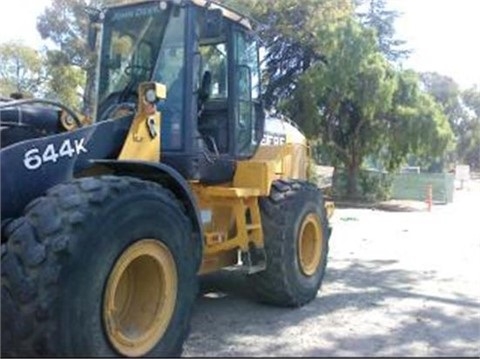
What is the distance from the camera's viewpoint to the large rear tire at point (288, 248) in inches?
277

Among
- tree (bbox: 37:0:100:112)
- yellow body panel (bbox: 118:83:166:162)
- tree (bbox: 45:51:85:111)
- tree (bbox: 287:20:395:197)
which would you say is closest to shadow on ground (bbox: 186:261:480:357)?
yellow body panel (bbox: 118:83:166:162)

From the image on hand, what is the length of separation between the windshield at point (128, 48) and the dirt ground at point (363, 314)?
2.31 m

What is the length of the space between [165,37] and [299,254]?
2713 millimetres

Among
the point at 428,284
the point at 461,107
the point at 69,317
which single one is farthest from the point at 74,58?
the point at 461,107

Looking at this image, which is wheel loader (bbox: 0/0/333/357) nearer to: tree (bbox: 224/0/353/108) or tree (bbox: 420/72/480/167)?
tree (bbox: 224/0/353/108)

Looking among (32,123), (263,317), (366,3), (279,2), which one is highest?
(366,3)

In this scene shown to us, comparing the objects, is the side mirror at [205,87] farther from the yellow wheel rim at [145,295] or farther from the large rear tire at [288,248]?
the yellow wheel rim at [145,295]

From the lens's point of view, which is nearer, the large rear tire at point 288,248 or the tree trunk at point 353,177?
the large rear tire at point 288,248

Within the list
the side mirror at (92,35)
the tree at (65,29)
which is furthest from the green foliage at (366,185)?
the side mirror at (92,35)

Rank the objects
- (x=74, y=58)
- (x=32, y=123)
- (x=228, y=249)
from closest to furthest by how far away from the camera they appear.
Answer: (x=32, y=123) < (x=228, y=249) < (x=74, y=58)

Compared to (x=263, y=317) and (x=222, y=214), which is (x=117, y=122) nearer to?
(x=222, y=214)

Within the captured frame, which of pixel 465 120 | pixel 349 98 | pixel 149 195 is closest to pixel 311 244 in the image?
pixel 149 195

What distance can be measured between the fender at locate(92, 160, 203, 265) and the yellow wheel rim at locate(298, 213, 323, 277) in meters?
2.33

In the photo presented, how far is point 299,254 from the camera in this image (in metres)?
7.45
